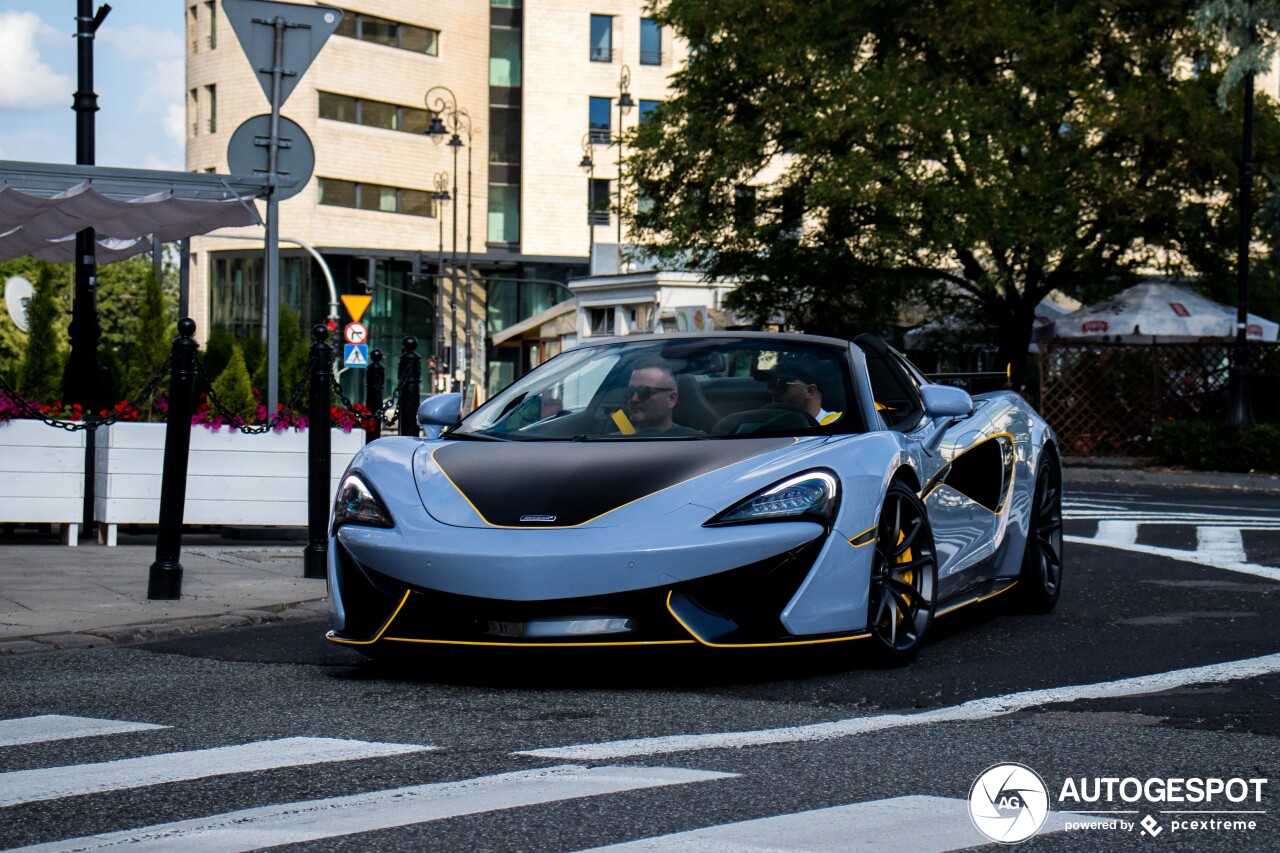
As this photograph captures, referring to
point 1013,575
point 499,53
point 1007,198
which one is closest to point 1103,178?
point 1007,198

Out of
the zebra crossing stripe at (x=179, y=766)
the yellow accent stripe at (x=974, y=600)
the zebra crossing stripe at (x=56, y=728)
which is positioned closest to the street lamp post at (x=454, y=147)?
the yellow accent stripe at (x=974, y=600)

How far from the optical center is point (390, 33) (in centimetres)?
7356

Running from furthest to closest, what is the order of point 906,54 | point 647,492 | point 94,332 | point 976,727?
point 906,54
point 94,332
point 647,492
point 976,727

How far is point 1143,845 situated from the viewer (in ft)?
13.3

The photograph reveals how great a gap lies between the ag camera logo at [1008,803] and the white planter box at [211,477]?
839cm

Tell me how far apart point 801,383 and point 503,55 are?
235 feet

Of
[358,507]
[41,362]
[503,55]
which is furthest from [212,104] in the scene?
[358,507]

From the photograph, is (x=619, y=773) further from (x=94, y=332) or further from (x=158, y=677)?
(x=94, y=332)

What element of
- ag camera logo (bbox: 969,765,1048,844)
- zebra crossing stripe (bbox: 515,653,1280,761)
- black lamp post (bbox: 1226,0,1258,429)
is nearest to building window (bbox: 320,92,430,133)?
black lamp post (bbox: 1226,0,1258,429)

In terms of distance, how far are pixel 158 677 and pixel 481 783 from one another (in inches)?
97.9

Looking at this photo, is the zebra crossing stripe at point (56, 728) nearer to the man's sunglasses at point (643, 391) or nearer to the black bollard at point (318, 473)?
the man's sunglasses at point (643, 391)

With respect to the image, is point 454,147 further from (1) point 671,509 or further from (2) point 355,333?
(1) point 671,509

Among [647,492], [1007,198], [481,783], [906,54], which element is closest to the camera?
[481,783]

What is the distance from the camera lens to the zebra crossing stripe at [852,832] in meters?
3.97
